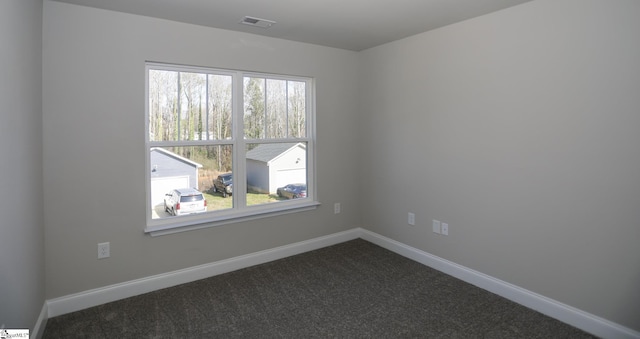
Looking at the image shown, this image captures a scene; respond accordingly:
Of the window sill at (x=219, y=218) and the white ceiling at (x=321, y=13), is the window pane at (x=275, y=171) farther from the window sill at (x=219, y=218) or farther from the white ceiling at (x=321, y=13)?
the white ceiling at (x=321, y=13)

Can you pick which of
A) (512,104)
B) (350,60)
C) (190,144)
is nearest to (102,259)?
(190,144)

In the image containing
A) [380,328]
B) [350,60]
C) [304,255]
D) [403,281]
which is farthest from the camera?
[350,60]

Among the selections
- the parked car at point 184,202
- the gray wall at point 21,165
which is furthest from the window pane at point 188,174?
the gray wall at point 21,165

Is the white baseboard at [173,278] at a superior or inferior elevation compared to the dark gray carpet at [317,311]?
superior

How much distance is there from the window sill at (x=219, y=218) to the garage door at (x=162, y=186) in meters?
0.19

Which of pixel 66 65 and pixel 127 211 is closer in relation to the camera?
pixel 66 65

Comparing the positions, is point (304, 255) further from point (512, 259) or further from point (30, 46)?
point (30, 46)

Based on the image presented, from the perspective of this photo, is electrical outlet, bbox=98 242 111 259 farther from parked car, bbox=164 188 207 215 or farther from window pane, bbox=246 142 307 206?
window pane, bbox=246 142 307 206

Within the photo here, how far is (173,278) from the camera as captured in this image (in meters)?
3.12

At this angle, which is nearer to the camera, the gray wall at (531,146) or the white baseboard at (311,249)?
the gray wall at (531,146)

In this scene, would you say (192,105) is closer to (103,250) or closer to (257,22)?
(257,22)

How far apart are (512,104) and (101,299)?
3.52 m

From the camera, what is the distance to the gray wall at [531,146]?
88.7 inches

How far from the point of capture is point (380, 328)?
2475mm
